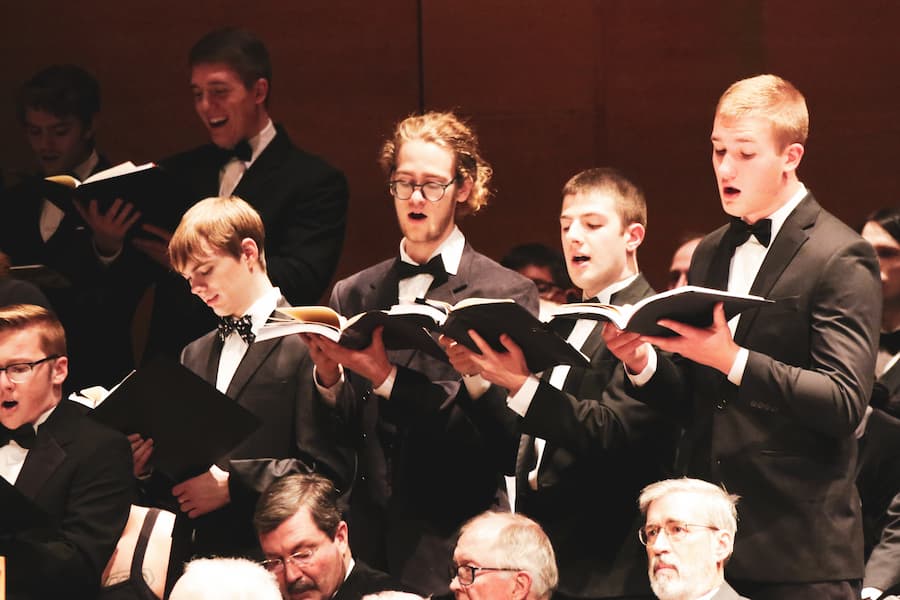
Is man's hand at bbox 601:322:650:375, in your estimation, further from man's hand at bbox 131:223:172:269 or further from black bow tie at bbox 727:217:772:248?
man's hand at bbox 131:223:172:269

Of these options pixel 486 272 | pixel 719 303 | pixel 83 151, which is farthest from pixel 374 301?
pixel 83 151

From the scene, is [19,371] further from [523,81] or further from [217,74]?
[523,81]

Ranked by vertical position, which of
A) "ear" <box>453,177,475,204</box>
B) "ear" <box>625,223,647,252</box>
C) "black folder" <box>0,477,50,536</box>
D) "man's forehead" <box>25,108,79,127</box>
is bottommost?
"black folder" <box>0,477,50,536</box>

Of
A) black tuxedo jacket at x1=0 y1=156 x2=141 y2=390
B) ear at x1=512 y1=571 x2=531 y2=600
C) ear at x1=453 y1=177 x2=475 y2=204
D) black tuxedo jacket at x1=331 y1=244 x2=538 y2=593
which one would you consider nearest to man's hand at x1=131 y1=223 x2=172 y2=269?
black tuxedo jacket at x1=0 y1=156 x2=141 y2=390

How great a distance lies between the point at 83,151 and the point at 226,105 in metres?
0.70

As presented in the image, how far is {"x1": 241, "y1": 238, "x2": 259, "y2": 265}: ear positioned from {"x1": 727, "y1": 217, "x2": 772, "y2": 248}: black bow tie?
1359 mm

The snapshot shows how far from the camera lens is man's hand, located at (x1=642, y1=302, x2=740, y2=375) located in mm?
3330

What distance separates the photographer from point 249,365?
162 inches

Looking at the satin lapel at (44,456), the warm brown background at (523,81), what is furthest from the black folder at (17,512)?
the warm brown background at (523,81)

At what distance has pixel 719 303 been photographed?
3.27m

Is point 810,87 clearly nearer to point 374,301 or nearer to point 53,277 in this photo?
point 374,301

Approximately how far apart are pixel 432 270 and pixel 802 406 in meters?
1.22

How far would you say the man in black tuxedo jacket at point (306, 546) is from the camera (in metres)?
3.85

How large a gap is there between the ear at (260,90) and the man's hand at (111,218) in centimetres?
57
